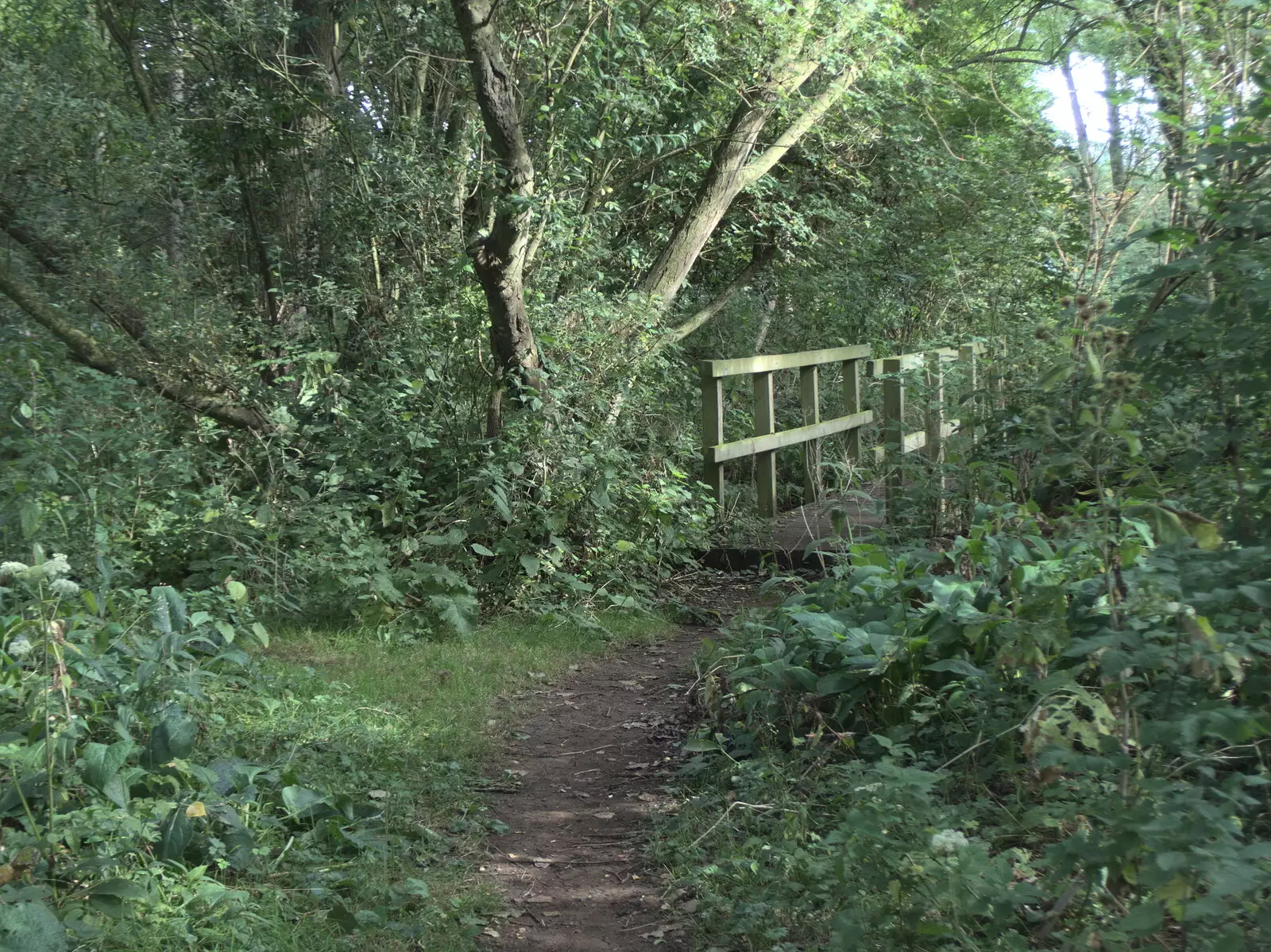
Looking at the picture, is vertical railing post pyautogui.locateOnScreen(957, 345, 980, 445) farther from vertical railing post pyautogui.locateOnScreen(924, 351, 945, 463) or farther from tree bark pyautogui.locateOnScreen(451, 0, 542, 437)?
tree bark pyautogui.locateOnScreen(451, 0, 542, 437)

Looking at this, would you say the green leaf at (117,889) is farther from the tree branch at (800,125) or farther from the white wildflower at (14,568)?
the tree branch at (800,125)

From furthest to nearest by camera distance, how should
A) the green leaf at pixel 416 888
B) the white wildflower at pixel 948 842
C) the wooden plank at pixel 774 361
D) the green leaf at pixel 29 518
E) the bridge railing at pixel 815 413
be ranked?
the wooden plank at pixel 774 361
the bridge railing at pixel 815 413
the green leaf at pixel 29 518
the green leaf at pixel 416 888
the white wildflower at pixel 948 842

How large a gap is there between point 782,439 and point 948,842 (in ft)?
22.7

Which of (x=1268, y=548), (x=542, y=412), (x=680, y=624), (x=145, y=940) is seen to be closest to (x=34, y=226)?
(x=542, y=412)

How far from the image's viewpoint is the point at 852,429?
11.2 metres

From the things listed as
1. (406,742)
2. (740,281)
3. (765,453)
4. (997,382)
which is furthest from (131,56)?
(997,382)

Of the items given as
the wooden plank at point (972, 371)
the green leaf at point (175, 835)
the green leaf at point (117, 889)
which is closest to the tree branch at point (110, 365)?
the green leaf at point (175, 835)

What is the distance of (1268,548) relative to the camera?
2965mm

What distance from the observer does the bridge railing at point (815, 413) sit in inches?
327

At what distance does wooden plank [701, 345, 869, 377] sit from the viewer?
29.3 feet

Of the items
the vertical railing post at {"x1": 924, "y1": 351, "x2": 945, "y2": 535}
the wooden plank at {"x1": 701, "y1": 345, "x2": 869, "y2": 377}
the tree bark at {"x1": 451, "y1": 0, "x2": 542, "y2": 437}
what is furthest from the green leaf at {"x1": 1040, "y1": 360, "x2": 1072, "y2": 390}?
the wooden plank at {"x1": 701, "y1": 345, "x2": 869, "y2": 377}

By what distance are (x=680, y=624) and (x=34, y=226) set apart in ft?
17.7

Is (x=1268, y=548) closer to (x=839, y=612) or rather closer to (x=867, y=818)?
(x=867, y=818)

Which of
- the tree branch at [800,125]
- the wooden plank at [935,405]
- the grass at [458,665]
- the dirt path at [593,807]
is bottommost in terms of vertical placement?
the dirt path at [593,807]
